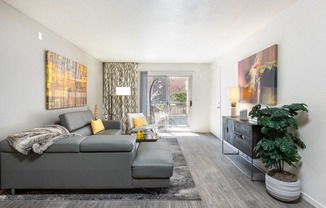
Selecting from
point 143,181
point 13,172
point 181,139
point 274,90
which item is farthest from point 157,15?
point 181,139

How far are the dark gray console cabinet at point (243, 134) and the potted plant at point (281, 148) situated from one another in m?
0.29

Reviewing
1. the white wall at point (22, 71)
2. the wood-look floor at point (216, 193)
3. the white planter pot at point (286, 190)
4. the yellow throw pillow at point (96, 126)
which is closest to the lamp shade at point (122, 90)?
the yellow throw pillow at point (96, 126)

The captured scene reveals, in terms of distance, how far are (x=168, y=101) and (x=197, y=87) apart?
113cm

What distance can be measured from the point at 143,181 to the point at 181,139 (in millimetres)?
3122

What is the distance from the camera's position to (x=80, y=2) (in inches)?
89.3

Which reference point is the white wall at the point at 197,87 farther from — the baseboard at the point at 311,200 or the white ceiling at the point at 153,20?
the baseboard at the point at 311,200

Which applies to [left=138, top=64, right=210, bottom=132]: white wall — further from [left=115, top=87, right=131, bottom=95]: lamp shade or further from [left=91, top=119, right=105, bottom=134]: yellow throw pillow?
[left=91, top=119, right=105, bottom=134]: yellow throw pillow

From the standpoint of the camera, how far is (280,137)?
224 cm

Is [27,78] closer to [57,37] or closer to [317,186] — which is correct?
[57,37]

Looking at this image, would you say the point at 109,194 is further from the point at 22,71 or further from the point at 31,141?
the point at 22,71

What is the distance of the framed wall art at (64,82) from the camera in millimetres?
3141

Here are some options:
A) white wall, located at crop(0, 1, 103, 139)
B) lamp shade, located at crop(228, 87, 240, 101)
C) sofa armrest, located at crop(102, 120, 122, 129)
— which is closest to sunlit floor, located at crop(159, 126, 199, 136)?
sofa armrest, located at crop(102, 120, 122, 129)

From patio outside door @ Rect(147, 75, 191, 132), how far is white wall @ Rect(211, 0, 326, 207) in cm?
387

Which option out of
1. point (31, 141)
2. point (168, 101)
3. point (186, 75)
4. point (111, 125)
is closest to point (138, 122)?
point (111, 125)
